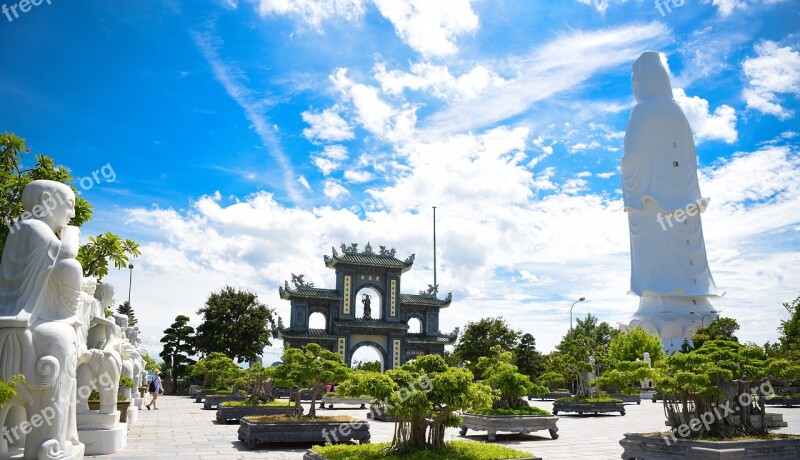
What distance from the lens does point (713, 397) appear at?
36.3 feet

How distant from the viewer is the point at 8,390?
618cm

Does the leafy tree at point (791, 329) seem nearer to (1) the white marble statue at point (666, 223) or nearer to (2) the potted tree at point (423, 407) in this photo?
(1) the white marble statue at point (666, 223)

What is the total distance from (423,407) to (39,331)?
212 inches

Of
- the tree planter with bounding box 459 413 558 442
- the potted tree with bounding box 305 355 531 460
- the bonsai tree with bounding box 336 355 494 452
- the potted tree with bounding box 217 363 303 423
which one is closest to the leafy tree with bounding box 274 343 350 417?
the potted tree with bounding box 217 363 303 423

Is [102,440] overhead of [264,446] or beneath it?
overhead

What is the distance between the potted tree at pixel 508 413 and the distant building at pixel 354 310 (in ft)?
81.6

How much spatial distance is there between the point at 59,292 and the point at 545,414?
43.2 feet

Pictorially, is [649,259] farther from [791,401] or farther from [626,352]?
[791,401]

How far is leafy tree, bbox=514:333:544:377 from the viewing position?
4503 cm

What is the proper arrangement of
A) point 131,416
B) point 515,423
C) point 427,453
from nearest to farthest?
point 427,453, point 515,423, point 131,416

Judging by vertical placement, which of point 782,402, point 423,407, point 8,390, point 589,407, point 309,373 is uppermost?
point 8,390

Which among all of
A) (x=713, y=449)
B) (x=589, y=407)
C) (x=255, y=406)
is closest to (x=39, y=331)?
(x=713, y=449)

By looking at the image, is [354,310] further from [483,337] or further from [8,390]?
[8,390]

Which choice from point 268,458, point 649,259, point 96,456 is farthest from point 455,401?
point 649,259
